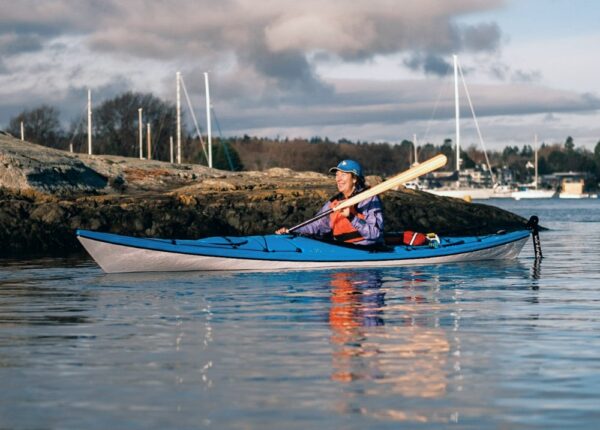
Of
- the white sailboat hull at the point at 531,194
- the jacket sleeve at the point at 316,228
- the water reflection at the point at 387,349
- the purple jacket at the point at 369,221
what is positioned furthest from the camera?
the white sailboat hull at the point at 531,194

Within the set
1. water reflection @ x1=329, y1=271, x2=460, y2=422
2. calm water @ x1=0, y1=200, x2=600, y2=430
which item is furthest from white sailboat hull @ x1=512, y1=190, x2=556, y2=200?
water reflection @ x1=329, y1=271, x2=460, y2=422

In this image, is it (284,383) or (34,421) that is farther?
(284,383)

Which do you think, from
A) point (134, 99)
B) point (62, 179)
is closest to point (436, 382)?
point (62, 179)

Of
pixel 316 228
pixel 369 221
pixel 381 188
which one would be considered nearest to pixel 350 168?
pixel 381 188

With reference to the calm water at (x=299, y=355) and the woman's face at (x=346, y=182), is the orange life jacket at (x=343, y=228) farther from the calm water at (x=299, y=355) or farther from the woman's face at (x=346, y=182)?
the calm water at (x=299, y=355)

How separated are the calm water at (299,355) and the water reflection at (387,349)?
0.02 meters

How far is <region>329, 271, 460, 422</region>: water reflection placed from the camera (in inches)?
239

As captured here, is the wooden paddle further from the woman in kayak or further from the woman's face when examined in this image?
the woman's face

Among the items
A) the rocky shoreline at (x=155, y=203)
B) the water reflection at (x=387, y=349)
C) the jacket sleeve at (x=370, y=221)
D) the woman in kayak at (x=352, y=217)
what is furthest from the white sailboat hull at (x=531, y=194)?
the water reflection at (x=387, y=349)

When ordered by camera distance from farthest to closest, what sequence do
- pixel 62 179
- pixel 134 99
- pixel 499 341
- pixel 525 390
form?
pixel 134 99
pixel 62 179
pixel 499 341
pixel 525 390

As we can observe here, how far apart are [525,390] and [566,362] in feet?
3.46

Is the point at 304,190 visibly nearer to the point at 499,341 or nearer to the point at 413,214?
the point at 413,214

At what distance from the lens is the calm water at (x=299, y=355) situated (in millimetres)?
5629

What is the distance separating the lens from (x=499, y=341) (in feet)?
26.9
